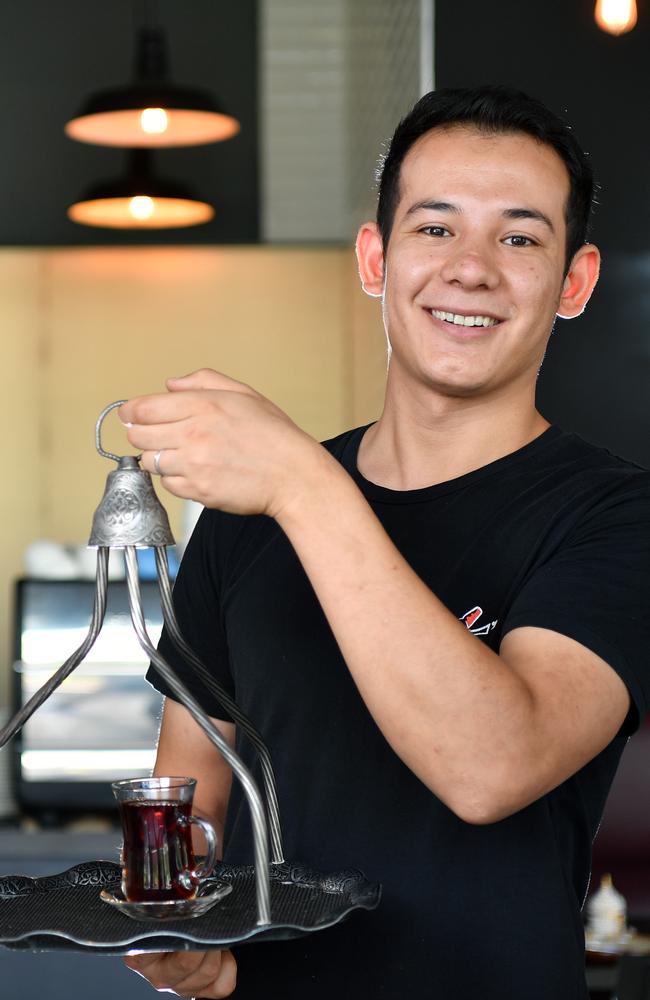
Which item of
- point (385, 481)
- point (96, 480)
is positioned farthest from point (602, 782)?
point (96, 480)

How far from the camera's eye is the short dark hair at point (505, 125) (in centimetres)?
115

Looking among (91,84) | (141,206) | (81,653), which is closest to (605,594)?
(81,653)

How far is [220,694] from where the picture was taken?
91cm

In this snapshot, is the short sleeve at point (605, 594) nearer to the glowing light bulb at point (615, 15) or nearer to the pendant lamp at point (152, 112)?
the glowing light bulb at point (615, 15)

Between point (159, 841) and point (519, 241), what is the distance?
55 cm

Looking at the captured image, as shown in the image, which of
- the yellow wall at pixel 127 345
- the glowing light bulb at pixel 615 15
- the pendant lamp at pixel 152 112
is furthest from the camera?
the yellow wall at pixel 127 345

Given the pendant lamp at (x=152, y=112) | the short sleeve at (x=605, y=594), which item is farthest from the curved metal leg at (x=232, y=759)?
the pendant lamp at (x=152, y=112)

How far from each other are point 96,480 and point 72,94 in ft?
4.41

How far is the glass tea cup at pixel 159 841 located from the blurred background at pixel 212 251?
167cm

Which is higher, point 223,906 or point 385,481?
point 385,481

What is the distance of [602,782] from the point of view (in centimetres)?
105

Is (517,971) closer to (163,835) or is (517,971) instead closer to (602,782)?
(602,782)

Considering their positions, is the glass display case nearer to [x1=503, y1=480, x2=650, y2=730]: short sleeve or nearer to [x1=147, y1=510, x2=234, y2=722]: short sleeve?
[x1=147, y1=510, x2=234, y2=722]: short sleeve

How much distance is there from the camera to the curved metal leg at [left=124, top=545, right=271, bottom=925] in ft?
2.68
